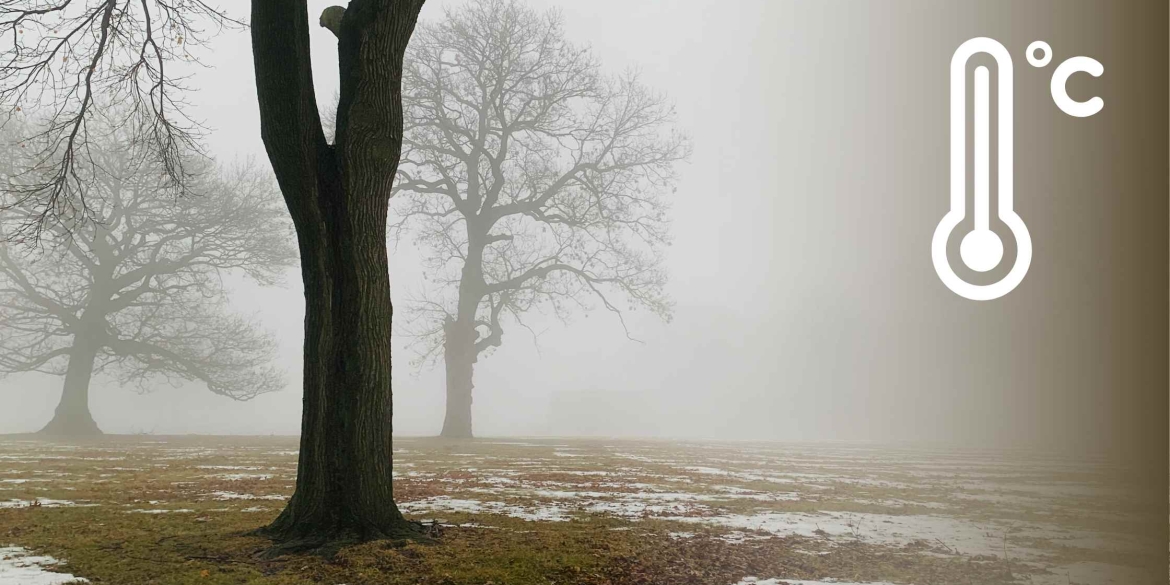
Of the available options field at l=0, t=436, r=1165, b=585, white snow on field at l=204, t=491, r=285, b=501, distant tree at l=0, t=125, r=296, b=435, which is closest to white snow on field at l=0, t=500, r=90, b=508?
field at l=0, t=436, r=1165, b=585

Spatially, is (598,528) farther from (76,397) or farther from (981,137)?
(76,397)

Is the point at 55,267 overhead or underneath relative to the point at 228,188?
underneath

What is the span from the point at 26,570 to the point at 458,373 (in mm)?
15272

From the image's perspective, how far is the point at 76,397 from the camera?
68.8ft

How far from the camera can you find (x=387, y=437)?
530 centimetres

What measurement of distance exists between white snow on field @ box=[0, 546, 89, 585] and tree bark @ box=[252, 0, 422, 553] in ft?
4.13

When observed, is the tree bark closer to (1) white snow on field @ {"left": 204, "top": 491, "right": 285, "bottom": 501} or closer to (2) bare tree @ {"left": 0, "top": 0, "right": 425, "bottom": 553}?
(2) bare tree @ {"left": 0, "top": 0, "right": 425, "bottom": 553}

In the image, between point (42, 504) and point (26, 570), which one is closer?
point (26, 570)

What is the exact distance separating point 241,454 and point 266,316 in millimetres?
40831

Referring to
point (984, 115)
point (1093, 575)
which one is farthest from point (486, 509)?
point (984, 115)

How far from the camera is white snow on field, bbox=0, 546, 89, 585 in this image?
153 inches

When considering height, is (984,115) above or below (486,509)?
above

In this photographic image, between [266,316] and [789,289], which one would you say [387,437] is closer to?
[789,289]

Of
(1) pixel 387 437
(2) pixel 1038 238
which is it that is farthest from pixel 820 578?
(2) pixel 1038 238
